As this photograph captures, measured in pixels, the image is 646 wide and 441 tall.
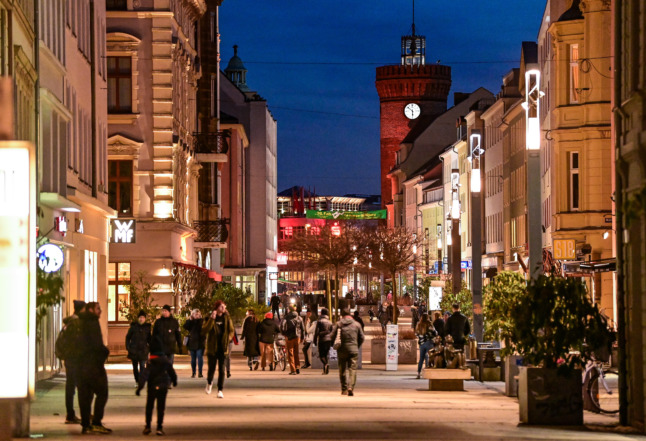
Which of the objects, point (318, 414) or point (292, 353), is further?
point (292, 353)

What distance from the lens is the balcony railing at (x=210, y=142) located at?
6256 centimetres

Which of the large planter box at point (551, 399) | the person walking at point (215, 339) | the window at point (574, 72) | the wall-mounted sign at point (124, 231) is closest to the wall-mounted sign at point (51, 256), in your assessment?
the person walking at point (215, 339)

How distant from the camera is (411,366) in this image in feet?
132

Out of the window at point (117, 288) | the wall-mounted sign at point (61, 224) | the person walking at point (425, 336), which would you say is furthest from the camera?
the window at point (117, 288)

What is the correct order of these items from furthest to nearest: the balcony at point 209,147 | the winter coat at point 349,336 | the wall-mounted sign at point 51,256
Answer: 1. the balcony at point 209,147
2. the wall-mounted sign at point 51,256
3. the winter coat at point 349,336

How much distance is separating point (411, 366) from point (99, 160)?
1105 centimetres

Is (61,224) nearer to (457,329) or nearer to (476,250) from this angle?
(457,329)

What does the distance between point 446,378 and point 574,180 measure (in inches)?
890

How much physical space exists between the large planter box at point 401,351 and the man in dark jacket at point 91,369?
23265mm

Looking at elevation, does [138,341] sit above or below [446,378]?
above

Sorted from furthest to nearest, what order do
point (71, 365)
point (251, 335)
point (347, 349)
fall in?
point (251, 335), point (347, 349), point (71, 365)

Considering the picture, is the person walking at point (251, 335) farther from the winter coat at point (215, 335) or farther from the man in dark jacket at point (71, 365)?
the man in dark jacket at point (71, 365)

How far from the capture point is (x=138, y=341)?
2888 centimetres

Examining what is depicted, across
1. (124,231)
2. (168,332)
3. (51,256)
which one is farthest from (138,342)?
(124,231)
